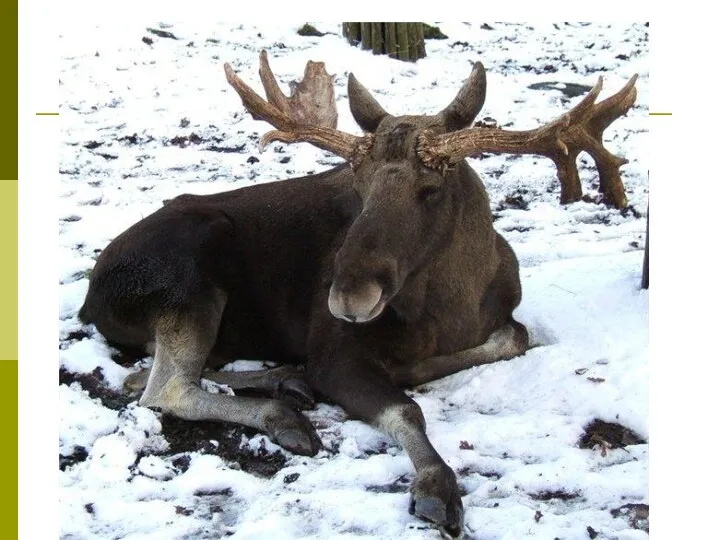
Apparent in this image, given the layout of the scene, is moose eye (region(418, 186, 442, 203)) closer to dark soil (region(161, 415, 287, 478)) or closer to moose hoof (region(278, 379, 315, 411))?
moose hoof (region(278, 379, 315, 411))

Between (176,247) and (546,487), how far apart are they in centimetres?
232

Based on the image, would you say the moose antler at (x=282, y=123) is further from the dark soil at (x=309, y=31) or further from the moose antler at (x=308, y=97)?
the dark soil at (x=309, y=31)

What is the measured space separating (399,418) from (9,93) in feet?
6.95

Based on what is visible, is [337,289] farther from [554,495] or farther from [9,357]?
[9,357]

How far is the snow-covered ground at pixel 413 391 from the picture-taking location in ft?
12.0

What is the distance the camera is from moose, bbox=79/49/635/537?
402cm

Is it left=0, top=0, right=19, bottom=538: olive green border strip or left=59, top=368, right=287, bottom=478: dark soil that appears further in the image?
left=59, top=368, right=287, bottom=478: dark soil

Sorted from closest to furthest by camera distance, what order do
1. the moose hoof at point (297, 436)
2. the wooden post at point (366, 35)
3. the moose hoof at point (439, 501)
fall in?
the moose hoof at point (439, 501)
the moose hoof at point (297, 436)
the wooden post at point (366, 35)

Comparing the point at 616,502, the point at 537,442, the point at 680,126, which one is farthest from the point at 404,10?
the point at 616,502

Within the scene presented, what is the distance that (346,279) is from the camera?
3840mm

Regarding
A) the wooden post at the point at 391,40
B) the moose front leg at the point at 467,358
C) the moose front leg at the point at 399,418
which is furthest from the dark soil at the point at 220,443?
the wooden post at the point at 391,40

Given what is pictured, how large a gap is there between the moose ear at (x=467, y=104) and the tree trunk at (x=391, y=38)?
109 centimetres

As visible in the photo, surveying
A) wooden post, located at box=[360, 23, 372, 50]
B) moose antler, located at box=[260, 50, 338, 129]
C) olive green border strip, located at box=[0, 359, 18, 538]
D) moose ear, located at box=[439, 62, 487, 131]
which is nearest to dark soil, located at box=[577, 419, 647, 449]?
moose ear, located at box=[439, 62, 487, 131]

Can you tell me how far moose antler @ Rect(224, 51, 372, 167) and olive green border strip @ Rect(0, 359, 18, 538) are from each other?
154 centimetres
